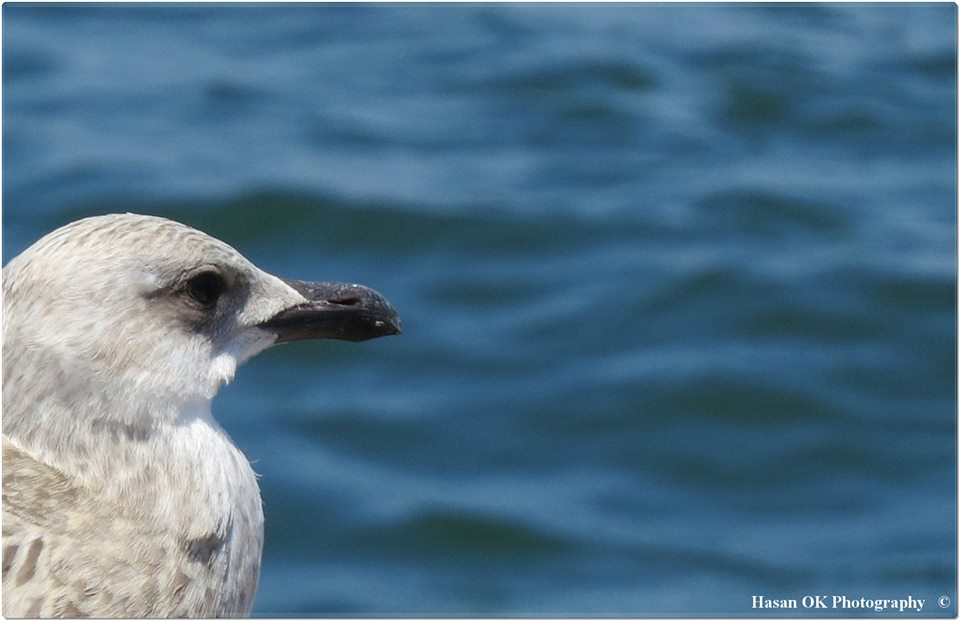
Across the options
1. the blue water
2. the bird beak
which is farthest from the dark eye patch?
the blue water

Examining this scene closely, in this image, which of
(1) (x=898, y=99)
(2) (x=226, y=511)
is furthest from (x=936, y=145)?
(2) (x=226, y=511)

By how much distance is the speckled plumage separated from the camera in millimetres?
3740

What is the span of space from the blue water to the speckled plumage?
12.8ft

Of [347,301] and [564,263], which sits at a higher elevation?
[564,263]

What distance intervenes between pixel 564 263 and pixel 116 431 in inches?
246

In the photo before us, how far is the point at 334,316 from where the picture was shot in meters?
4.28

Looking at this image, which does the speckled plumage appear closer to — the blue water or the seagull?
the seagull

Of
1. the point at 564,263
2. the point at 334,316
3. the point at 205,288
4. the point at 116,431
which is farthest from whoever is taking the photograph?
the point at 564,263

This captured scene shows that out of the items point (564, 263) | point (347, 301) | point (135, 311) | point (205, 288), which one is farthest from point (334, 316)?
point (564, 263)

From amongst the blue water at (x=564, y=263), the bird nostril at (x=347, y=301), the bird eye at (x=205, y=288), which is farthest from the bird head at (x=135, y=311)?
the blue water at (x=564, y=263)

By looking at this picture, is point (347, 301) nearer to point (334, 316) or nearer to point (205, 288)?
point (334, 316)

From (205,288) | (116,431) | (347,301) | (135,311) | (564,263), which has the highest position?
(564,263)

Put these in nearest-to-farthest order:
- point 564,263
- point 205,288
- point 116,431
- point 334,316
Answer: point 116,431 < point 205,288 < point 334,316 < point 564,263

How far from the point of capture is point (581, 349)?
9.33 meters
